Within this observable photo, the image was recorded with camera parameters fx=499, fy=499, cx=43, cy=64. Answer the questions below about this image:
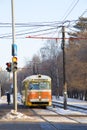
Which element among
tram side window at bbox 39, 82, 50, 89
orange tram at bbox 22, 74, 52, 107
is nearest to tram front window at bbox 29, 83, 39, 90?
orange tram at bbox 22, 74, 52, 107

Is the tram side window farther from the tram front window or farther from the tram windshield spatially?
the tram front window

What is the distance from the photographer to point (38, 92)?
47031 millimetres

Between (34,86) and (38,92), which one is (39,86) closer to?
(34,86)

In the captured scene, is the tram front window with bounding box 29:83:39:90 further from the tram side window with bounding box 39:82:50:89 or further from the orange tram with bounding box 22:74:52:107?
the tram side window with bounding box 39:82:50:89

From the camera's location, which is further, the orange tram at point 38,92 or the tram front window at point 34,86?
the tram front window at point 34,86

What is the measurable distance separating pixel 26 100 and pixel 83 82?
32744 mm

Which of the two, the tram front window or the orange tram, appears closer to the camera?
the orange tram

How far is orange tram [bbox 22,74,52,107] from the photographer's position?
46.9m

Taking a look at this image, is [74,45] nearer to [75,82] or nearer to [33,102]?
[75,82]

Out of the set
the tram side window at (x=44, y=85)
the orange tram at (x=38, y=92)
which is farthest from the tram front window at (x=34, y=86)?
the tram side window at (x=44, y=85)

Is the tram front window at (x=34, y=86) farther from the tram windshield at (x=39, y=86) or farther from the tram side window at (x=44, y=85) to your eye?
the tram side window at (x=44, y=85)

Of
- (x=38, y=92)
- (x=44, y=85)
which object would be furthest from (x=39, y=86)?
(x=38, y=92)

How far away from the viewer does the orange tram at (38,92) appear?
46906 millimetres

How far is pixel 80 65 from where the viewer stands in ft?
261
